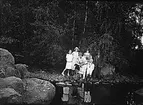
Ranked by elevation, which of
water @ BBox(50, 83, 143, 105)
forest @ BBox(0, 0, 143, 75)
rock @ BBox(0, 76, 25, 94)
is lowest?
water @ BBox(50, 83, 143, 105)

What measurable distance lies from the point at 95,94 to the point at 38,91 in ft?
4.13

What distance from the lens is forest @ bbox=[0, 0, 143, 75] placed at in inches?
157

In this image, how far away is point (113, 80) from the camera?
4.61 m

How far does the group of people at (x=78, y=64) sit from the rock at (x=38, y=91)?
0.65 meters

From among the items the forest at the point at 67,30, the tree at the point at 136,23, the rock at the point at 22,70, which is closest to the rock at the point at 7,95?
the rock at the point at 22,70

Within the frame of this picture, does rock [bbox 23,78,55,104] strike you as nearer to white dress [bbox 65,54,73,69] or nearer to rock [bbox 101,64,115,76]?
white dress [bbox 65,54,73,69]

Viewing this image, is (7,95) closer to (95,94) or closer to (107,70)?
(95,94)

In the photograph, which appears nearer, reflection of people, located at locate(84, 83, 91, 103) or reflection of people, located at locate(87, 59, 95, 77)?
reflection of people, located at locate(84, 83, 91, 103)

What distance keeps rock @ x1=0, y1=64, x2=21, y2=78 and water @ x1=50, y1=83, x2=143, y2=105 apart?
97cm

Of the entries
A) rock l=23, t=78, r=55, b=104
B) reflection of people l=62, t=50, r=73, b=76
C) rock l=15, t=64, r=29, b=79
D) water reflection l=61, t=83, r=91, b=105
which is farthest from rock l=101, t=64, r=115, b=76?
rock l=15, t=64, r=29, b=79

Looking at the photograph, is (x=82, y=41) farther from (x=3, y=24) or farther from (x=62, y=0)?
(x=3, y=24)

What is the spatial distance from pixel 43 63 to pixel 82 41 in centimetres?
116

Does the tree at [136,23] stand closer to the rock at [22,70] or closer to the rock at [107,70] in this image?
the rock at [107,70]

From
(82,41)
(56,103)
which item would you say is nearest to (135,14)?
(82,41)
